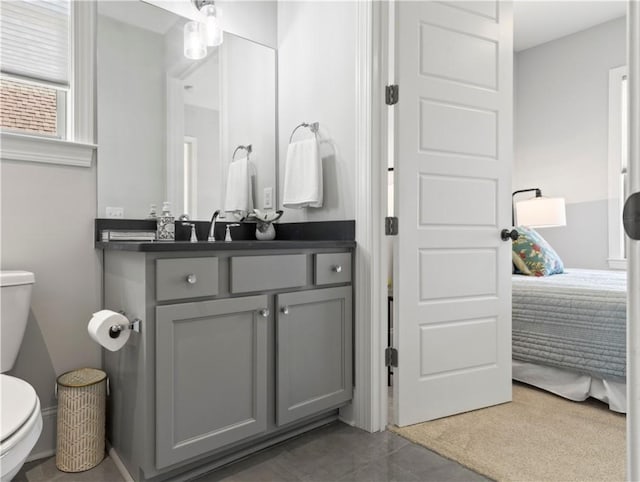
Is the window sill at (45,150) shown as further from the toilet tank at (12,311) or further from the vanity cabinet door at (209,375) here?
the vanity cabinet door at (209,375)

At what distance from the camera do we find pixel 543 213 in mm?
3611

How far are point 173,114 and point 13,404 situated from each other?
4.87 feet

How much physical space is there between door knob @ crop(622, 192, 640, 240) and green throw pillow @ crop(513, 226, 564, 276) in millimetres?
2643

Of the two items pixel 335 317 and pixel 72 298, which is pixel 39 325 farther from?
pixel 335 317

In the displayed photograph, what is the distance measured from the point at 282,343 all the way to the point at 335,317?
0.32 meters

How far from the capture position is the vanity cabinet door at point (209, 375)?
1.44m

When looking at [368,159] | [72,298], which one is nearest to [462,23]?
[368,159]

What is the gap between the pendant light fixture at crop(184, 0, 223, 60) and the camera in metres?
2.19

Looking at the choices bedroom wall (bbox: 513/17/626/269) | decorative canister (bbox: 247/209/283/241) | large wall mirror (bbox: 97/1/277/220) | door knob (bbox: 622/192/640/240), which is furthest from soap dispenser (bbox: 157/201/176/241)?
bedroom wall (bbox: 513/17/626/269)

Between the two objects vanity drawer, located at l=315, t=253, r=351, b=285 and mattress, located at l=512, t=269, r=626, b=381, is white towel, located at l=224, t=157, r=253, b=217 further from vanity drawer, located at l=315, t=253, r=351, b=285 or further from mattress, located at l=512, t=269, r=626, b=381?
mattress, located at l=512, t=269, r=626, b=381

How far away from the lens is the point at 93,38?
1897 millimetres

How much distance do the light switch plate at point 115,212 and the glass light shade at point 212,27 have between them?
3.38ft

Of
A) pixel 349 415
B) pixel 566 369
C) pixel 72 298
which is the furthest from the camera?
pixel 566 369

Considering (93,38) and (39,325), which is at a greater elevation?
(93,38)
